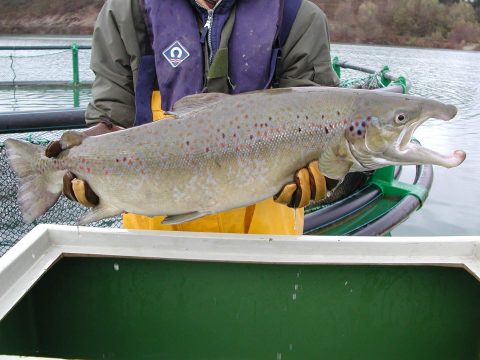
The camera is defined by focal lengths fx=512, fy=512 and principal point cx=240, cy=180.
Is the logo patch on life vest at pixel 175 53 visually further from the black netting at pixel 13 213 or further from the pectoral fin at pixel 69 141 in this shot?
the black netting at pixel 13 213

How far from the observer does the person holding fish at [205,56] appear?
2.62 metres

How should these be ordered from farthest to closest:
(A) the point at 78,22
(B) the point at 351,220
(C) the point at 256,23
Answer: (A) the point at 78,22 → (B) the point at 351,220 → (C) the point at 256,23

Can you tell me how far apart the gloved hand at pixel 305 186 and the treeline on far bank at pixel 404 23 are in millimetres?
59553

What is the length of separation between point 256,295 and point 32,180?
1.25m

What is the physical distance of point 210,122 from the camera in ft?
7.91

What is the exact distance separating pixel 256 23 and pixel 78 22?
6350cm

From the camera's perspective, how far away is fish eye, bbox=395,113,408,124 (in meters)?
2.33

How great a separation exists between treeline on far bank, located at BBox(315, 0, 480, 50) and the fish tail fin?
59594 mm

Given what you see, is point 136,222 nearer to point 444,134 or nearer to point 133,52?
point 133,52

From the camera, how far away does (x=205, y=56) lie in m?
2.70

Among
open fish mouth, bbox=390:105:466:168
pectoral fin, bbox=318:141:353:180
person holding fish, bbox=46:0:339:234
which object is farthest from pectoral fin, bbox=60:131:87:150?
open fish mouth, bbox=390:105:466:168

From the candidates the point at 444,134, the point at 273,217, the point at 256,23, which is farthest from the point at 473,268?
the point at 444,134

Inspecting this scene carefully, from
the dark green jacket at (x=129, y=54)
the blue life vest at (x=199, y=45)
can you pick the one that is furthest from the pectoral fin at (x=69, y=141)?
the blue life vest at (x=199, y=45)

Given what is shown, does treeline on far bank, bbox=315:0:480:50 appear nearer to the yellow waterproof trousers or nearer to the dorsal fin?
the yellow waterproof trousers
